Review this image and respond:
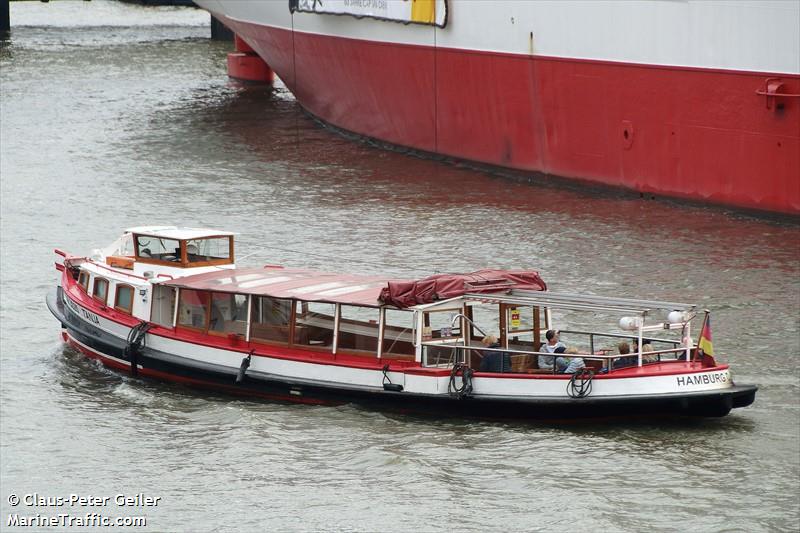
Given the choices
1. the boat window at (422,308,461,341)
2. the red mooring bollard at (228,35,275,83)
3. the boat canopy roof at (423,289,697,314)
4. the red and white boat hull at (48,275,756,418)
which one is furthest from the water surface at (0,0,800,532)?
the red mooring bollard at (228,35,275,83)

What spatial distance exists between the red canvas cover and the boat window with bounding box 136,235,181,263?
4.47 metres

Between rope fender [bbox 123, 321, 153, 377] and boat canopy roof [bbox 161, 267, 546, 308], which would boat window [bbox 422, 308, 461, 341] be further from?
rope fender [bbox 123, 321, 153, 377]

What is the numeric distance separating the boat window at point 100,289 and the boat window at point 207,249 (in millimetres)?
1448

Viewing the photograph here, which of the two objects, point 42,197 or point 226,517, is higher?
point 42,197

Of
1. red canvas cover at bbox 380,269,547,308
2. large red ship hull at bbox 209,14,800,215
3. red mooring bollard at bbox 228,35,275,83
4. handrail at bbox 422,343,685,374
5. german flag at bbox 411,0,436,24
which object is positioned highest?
german flag at bbox 411,0,436,24

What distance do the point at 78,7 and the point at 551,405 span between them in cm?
6738

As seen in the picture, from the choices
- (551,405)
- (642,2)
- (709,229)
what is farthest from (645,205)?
(551,405)

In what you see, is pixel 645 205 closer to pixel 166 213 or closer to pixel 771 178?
pixel 771 178

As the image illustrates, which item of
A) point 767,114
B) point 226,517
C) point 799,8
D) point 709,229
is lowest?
point 226,517

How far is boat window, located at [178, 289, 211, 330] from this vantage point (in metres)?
20.8

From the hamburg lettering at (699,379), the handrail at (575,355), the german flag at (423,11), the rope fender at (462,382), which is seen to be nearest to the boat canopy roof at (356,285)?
the handrail at (575,355)

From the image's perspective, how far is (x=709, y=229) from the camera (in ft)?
92.3

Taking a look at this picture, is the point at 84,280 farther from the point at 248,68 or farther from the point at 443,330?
the point at 248,68

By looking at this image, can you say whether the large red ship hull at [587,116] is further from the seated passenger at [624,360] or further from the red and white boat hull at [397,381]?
the red and white boat hull at [397,381]
